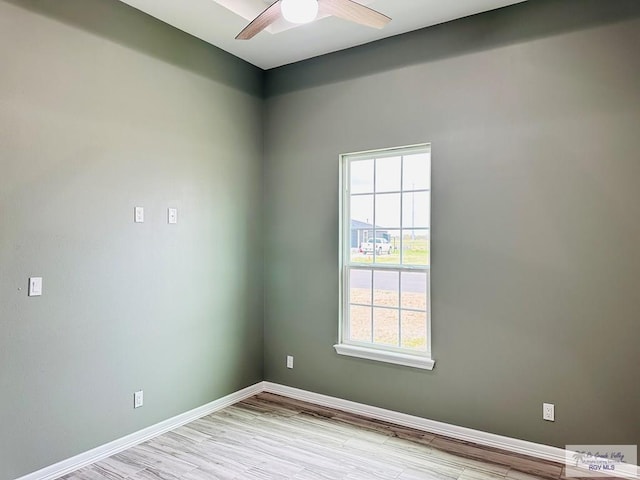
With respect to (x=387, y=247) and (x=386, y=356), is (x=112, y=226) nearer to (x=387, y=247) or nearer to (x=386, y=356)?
(x=387, y=247)

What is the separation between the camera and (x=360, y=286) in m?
3.69

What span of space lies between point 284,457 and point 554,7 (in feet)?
11.7

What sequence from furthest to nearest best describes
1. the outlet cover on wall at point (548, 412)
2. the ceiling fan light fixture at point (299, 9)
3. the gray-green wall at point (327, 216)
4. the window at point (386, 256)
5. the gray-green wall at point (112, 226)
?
1. the window at point (386, 256)
2. the outlet cover on wall at point (548, 412)
3. the gray-green wall at point (327, 216)
4. the gray-green wall at point (112, 226)
5. the ceiling fan light fixture at point (299, 9)

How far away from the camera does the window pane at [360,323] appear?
3.63 m

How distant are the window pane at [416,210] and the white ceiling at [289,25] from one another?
1.33 meters

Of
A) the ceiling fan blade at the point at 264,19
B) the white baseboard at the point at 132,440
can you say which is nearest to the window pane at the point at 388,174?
the ceiling fan blade at the point at 264,19

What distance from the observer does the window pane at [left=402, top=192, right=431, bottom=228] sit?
3326 mm

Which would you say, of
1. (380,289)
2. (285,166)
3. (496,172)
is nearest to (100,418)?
(380,289)

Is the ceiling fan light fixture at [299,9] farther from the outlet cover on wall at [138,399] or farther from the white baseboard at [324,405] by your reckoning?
the white baseboard at [324,405]

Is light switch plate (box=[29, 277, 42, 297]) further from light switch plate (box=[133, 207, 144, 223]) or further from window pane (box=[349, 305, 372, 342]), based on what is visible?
window pane (box=[349, 305, 372, 342])

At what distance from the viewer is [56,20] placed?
2.60m

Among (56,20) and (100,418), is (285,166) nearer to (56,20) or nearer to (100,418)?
(56,20)

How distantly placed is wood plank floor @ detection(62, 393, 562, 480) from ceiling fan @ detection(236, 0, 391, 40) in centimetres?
266

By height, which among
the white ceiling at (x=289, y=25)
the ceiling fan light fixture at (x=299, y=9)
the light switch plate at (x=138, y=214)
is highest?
the white ceiling at (x=289, y=25)
